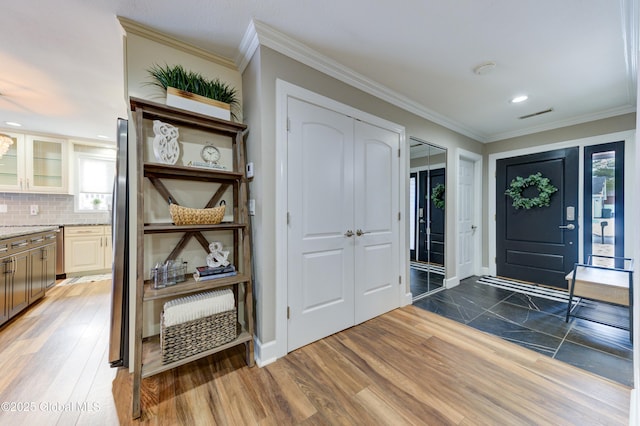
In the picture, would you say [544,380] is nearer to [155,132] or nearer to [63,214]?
[155,132]

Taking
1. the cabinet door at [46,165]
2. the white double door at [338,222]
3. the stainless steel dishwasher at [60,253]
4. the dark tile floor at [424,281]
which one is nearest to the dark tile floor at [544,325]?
the dark tile floor at [424,281]

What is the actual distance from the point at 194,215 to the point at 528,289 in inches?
172

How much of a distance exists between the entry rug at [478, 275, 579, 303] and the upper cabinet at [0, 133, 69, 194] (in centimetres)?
714

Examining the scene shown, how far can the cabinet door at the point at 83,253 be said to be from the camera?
3.83 meters

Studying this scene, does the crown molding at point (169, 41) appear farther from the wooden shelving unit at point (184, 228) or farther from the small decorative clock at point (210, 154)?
the small decorative clock at point (210, 154)

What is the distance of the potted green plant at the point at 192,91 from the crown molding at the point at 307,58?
0.36m

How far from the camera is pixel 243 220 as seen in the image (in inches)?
69.0

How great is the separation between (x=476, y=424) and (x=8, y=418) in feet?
8.31

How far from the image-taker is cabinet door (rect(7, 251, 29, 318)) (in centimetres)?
237

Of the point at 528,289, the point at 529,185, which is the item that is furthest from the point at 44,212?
the point at 529,185

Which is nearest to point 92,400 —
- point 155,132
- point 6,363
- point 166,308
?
point 166,308

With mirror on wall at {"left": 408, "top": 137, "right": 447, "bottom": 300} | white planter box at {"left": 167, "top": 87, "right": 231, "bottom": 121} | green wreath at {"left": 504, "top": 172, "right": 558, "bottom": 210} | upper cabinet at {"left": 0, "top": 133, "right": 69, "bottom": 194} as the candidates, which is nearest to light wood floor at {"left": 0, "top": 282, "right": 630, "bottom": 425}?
mirror on wall at {"left": 408, "top": 137, "right": 447, "bottom": 300}

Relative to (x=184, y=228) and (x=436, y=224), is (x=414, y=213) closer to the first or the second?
(x=436, y=224)

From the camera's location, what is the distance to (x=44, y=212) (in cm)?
397
